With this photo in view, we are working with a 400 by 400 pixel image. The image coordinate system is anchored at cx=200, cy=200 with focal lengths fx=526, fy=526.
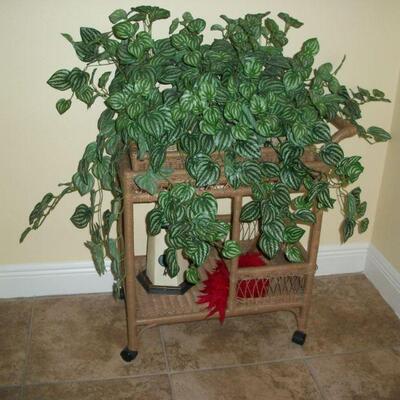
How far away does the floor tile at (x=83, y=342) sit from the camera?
1.70 metres

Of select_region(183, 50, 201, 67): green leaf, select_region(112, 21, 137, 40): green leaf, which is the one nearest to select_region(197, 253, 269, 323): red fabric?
select_region(183, 50, 201, 67): green leaf

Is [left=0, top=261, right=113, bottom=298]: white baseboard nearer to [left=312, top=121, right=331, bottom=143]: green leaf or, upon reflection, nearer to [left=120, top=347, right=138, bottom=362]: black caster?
[left=120, top=347, right=138, bottom=362]: black caster

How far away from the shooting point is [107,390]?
1.63 meters

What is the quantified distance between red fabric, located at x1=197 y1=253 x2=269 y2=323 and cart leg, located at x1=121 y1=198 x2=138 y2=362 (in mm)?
227

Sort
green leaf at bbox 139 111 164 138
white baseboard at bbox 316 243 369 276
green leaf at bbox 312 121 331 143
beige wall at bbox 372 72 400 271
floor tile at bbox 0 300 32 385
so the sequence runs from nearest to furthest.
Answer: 1. green leaf at bbox 139 111 164 138
2. green leaf at bbox 312 121 331 143
3. floor tile at bbox 0 300 32 385
4. beige wall at bbox 372 72 400 271
5. white baseboard at bbox 316 243 369 276

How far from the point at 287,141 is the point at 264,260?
0.53m

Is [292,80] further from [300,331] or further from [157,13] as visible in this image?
[300,331]

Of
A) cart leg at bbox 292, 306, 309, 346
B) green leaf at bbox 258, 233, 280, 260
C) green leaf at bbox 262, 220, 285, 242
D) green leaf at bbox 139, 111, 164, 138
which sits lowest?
cart leg at bbox 292, 306, 309, 346

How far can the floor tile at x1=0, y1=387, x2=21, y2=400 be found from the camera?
1.59m

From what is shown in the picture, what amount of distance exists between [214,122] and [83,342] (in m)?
0.95

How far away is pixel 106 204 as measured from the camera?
75.5 inches

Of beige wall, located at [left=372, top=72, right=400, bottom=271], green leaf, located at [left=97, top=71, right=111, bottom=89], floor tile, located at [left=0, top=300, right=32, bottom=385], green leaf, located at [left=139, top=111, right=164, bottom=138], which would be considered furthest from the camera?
beige wall, located at [left=372, top=72, right=400, bottom=271]

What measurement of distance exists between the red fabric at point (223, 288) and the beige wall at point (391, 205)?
0.58m

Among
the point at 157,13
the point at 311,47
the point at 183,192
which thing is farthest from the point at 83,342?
the point at 311,47
